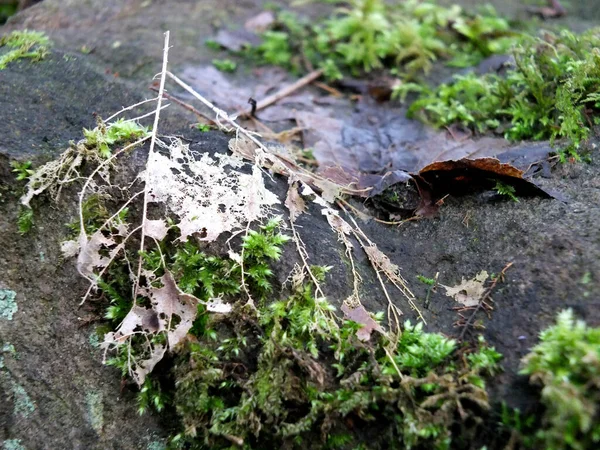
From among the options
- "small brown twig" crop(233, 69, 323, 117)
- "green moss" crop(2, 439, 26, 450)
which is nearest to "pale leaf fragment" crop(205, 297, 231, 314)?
"green moss" crop(2, 439, 26, 450)

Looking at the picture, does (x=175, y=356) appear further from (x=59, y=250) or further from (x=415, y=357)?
(x=415, y=357)

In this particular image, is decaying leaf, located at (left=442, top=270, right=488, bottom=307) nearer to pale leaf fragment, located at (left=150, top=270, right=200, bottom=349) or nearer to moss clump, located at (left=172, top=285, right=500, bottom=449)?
moss clump, located at (left=172, top=285, right=500, bottom=449)

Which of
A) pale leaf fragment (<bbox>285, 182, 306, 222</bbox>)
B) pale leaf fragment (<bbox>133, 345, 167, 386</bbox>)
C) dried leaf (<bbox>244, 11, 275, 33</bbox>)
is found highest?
dried leaf (<bbox>244, 11, 275, 33</bbox>)

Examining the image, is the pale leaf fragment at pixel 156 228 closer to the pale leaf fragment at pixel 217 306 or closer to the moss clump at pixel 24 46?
the pale leaf fragment at pixel 217 306

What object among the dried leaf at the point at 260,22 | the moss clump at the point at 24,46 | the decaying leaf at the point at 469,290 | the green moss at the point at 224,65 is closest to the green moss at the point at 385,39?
the dried leaf at the point at 260,22

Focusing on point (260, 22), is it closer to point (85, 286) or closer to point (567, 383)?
point (85, 286)

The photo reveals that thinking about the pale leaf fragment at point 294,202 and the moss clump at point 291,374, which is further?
the pale leaf fragment at point 294,202
